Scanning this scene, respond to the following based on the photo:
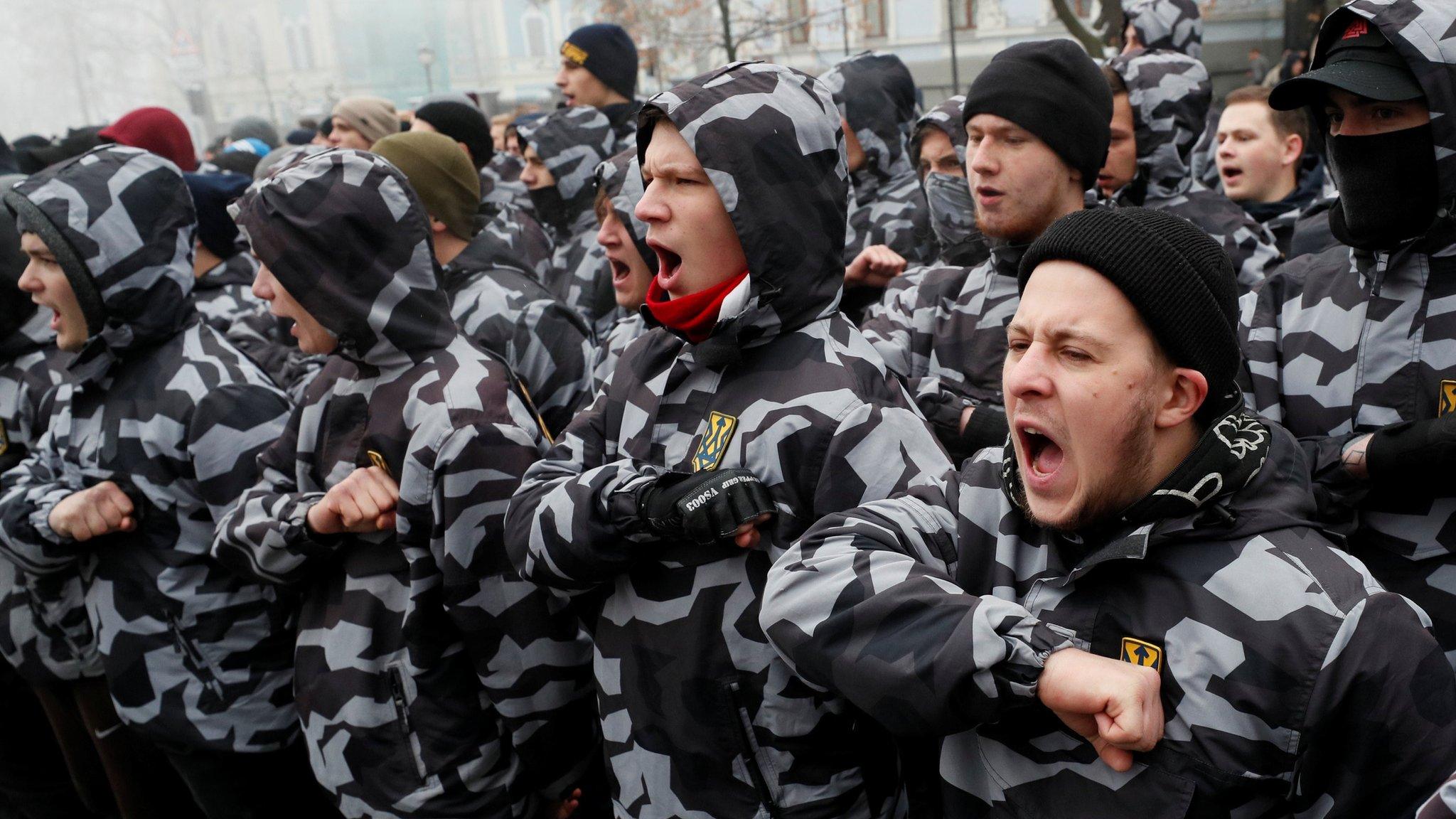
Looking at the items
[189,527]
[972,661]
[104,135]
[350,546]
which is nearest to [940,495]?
[972,661]

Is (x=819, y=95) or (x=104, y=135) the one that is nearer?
(x=819, y=95)

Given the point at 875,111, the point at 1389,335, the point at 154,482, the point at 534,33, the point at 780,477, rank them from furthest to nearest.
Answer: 1. the point at 534,33
2. the point at 875,111
3. the point at 154,482
4. the point at 1389,335
5. the point at 780,477

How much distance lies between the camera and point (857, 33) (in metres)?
30.8

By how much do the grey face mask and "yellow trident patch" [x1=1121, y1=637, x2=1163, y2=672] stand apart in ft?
7.55

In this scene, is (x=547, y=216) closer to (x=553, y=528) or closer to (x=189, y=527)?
(x=189, y=527)

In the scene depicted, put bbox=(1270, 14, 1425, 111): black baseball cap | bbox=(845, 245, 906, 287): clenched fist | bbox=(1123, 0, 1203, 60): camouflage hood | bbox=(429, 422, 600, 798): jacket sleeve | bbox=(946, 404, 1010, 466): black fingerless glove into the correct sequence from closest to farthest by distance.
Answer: bbox=(1270, 14, 1425, 111): black baseball cap → bbox=(429, 422, 600, 798): jacket sleeve → bbox=(946, 404, 1010, 466): black fingerless glove → bbox=(845, 245, 906, 287): clenched fist → bbox=(1123, 0, 1203, 60): camouflage hood

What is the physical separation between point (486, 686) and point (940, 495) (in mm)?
1495

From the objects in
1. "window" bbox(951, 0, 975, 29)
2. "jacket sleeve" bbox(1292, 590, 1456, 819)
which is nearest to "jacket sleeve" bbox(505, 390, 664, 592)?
"jacket sleeve" bbox(1292, 590, 1456, 819)

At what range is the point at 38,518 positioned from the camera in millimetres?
3797

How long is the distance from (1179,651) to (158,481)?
3327mm

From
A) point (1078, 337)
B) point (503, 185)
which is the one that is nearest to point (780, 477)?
point (1078, 337)

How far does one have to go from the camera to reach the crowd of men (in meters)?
1.74

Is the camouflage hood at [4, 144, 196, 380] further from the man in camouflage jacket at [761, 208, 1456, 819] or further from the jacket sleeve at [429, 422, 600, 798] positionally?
the man in camouflage jacket at [761, 208, 1456, 819]

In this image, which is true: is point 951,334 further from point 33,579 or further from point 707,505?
point 33,579
